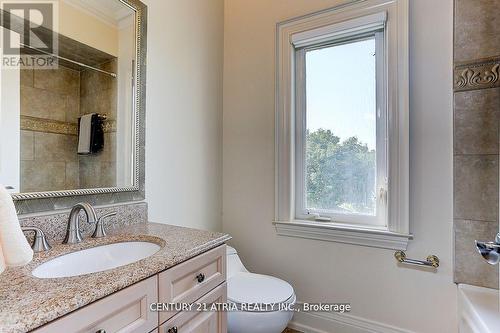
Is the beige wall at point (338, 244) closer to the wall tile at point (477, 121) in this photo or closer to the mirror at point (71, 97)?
the wall tile at point (477, 121)

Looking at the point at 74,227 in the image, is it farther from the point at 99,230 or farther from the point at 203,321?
the point at 203,321

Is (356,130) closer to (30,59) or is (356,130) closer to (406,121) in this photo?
(406,121)

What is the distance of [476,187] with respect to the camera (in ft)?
4.45

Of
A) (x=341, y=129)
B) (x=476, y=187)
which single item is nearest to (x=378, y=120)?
(x=341, y=129)

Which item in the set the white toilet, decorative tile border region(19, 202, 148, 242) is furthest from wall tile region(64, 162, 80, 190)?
the white toilet

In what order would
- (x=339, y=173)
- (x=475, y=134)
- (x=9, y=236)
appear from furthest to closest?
(x=339, y=173), (x=475, y=134), (x=9, y=236)

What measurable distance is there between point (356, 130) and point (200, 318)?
135 cm

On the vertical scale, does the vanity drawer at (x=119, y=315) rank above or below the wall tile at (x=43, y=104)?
below

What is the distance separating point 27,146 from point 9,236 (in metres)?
0.53

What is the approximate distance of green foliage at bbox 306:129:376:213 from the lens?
167cm

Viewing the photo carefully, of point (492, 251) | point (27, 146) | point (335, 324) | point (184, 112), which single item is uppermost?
point (184, 112)

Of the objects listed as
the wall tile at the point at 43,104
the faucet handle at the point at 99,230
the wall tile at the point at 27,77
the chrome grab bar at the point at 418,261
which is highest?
the wall tile at the point at 27,77

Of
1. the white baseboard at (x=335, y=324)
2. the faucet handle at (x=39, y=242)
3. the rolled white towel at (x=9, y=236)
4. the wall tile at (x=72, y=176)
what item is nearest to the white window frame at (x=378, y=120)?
the white baseboard at (x=335, y=324)

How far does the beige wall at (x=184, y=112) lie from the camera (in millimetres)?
1490
